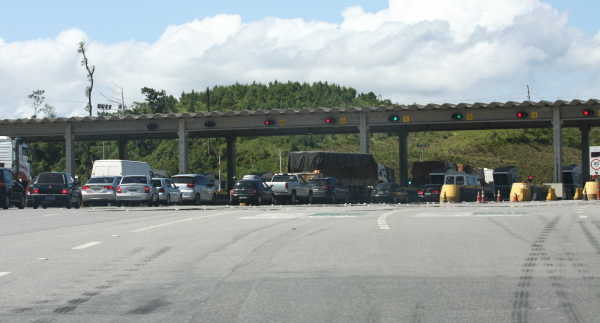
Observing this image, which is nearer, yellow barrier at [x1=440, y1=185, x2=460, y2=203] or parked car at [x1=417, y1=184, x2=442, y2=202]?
yellow barrier at [x1=440, y1=185, x2=460, y2=203]

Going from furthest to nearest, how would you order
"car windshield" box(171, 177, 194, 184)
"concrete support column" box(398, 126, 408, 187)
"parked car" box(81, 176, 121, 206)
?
"concrete support column" box(398, 126, 408, 187)
"car windshield" box(171, 177, 194, 184)
"parked car" box(81, 176, 121, 206)

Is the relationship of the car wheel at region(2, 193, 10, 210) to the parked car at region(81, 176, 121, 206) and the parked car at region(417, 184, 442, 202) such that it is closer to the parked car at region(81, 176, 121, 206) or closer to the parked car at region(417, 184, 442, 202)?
the parked car at region(81, 176, 121, 206)

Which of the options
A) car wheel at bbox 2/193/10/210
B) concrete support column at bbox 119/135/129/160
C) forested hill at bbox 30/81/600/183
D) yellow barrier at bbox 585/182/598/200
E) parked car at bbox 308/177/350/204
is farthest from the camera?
forested hill at bbox 30/81/600/183

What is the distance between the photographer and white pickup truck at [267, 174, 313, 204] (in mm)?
40281

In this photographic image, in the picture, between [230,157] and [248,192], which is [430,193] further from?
[230,157]

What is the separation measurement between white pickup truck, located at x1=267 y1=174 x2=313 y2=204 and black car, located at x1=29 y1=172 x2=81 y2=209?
11761mm

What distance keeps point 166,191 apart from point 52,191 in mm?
5674

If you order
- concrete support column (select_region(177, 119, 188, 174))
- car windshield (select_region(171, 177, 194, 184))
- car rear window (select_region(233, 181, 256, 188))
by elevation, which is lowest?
car rear window (select_region(233, 181, 256, 188))

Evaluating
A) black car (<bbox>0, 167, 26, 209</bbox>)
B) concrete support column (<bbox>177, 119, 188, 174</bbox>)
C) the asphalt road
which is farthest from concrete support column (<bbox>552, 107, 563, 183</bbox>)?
the asphalt road

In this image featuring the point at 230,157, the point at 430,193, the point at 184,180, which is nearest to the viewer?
the point at 184,180

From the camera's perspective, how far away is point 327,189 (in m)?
42.8

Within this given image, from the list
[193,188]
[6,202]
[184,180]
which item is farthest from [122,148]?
[6,202]

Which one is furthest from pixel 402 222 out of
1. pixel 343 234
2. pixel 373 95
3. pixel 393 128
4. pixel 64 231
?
pixel 373 95

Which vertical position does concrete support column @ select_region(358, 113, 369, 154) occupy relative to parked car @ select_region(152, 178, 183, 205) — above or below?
above
